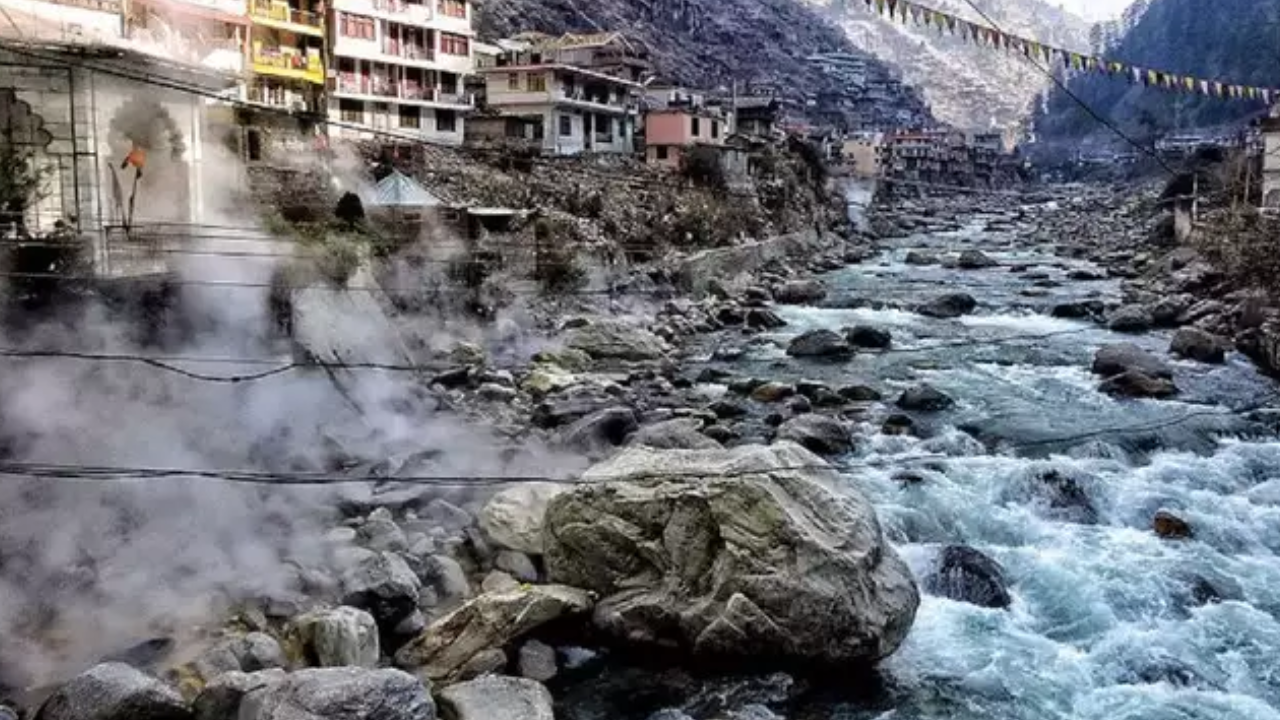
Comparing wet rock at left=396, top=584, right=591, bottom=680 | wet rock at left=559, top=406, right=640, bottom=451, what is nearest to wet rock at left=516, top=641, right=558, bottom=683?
wet rock at left=396, top=584, right=591, bottom=680

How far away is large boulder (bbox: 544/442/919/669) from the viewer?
10.8 meters

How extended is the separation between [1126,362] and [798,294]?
44.1ft

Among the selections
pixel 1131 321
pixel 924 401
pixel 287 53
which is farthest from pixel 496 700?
pixel 287 53

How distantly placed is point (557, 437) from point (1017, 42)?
10786mm

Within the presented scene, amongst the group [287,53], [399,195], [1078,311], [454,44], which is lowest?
[1078,311]

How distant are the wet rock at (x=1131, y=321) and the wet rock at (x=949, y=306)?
14.6ft

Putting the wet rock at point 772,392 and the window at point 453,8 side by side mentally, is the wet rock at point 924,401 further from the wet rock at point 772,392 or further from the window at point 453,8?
the window at point 453,8

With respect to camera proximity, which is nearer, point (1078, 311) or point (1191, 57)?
point (1078, 311)

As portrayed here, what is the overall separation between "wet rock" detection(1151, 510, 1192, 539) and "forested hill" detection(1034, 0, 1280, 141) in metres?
79.9

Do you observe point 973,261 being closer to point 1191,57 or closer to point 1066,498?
point 1066,498

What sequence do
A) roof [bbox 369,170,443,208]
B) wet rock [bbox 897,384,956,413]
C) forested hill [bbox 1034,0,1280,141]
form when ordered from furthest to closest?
forested hill [bbox 1034,0,1280,141]
roof [bbox 369,170,443,208]
wet rock [bbox 897,384,956,413]

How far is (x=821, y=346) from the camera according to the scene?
2739 cm

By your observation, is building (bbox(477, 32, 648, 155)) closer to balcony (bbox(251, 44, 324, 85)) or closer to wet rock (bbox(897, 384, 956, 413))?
balcony (bbox(251, 44, 324, 85))

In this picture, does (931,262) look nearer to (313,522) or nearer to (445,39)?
(445,39)
